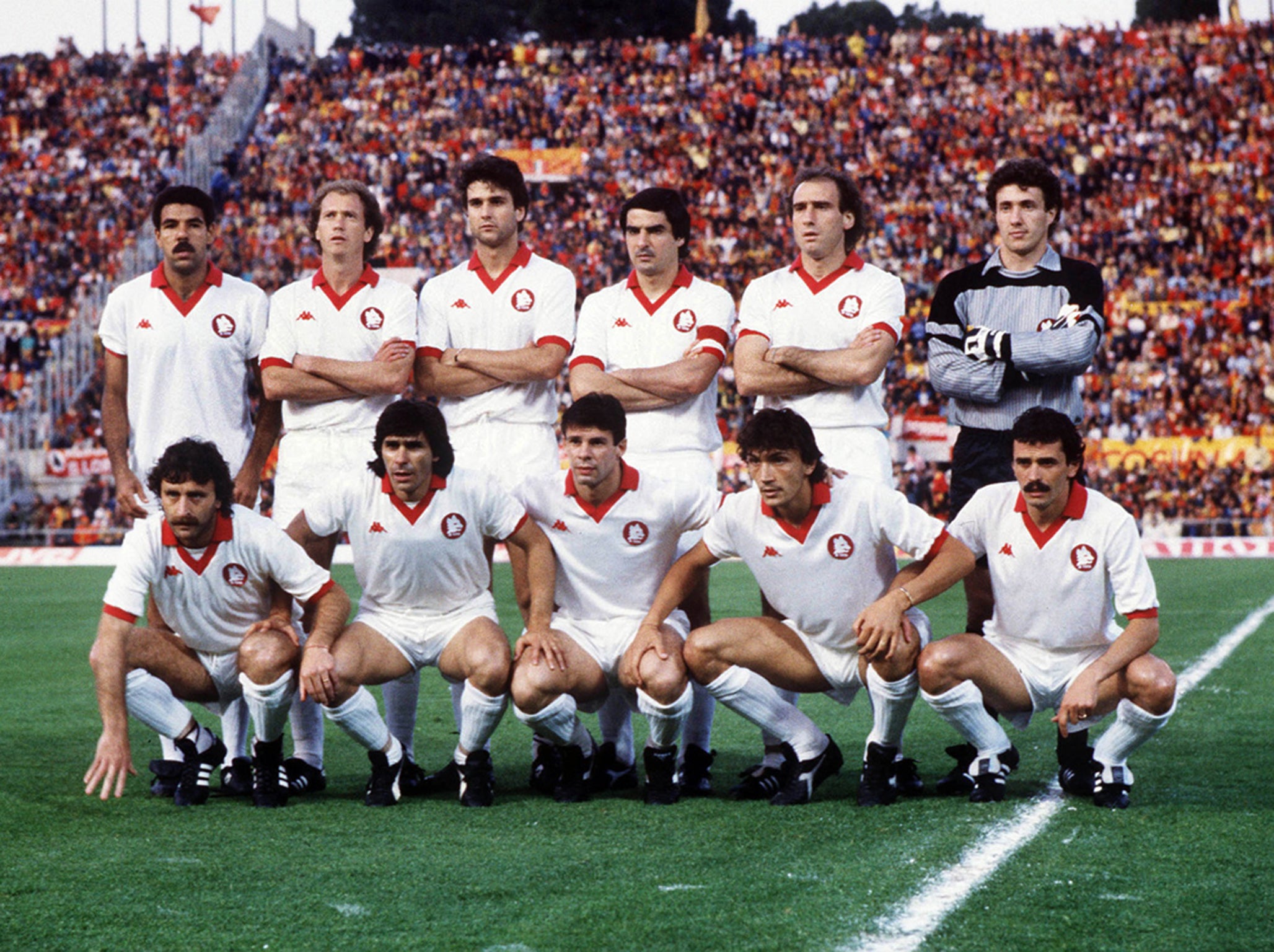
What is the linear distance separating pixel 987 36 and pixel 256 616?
29413mm

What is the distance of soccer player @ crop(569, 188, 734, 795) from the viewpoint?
588 cm

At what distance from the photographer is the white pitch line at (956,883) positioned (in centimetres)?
355

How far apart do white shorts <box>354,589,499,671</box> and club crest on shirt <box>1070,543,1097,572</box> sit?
2042 mm

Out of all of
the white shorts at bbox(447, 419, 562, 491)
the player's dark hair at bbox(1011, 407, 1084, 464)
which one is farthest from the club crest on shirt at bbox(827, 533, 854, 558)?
the white shorts at bbox(447, 419, 562, 491)

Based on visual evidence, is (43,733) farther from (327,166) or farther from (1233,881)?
(327,166)

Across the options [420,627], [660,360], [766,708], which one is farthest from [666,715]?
[660,360]

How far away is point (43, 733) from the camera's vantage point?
6875mm

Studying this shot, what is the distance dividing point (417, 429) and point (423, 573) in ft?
1.80

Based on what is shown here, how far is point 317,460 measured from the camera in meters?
6.10

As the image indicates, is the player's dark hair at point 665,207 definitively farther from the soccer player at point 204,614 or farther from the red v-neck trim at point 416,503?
the soccer player at point 204,614

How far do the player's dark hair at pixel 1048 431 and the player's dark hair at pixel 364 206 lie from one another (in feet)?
8.40

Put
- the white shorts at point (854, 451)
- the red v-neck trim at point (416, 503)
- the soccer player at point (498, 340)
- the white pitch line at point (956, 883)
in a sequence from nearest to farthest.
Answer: the white pitch line at point (956, 883) → the red v-neck trim at point (416, 503) → the white shorts at point (854, 451) → the soccer player at point (498, 340)

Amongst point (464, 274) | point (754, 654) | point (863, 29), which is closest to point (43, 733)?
point (464, 274)

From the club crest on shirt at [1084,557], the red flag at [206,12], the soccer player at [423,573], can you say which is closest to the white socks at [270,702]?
the soccer player at [423,573]
